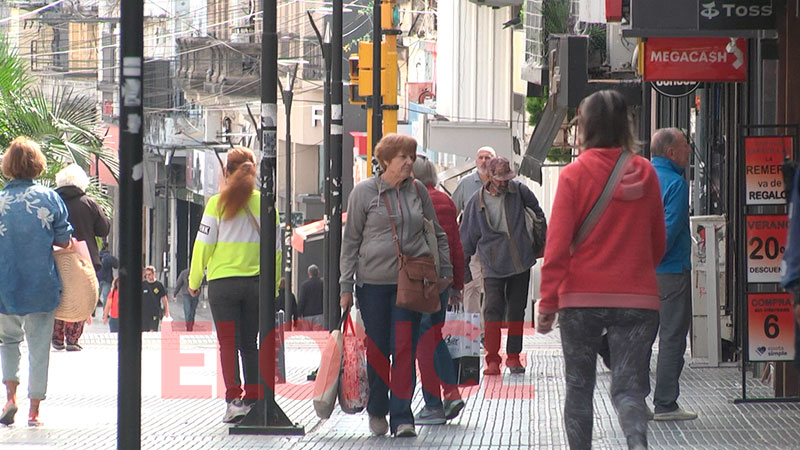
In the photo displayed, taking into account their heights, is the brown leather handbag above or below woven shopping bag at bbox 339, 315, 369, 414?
above

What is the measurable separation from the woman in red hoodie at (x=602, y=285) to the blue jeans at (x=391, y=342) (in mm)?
2217

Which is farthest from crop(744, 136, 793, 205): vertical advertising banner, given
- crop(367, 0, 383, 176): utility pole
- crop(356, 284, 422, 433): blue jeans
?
crop(367, 0, 383, 176): utility pole

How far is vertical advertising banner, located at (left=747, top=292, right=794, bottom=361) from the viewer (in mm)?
9586

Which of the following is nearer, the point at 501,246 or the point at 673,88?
the point at 501,246

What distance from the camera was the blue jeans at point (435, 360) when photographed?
9.19 meters

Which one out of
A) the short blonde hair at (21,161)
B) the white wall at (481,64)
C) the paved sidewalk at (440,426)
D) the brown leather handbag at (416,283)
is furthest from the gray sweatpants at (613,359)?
the white wall at (481,64)

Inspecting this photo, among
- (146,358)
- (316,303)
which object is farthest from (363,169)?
(146,358)

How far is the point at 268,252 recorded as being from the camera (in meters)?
8.89

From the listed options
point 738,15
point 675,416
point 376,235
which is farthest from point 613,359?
point 738,15

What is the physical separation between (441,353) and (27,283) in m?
2.61

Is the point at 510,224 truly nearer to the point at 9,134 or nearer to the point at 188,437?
the point at 188,437

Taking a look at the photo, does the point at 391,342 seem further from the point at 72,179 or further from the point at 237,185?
the point at 72,179

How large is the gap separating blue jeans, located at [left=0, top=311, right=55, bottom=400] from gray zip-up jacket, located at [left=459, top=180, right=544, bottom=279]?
13.2 ft

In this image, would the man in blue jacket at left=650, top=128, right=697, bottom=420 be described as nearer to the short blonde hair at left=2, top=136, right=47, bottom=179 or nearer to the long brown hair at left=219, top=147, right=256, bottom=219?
the long brown hair at left=219, top=147, right=256, bottom=219
